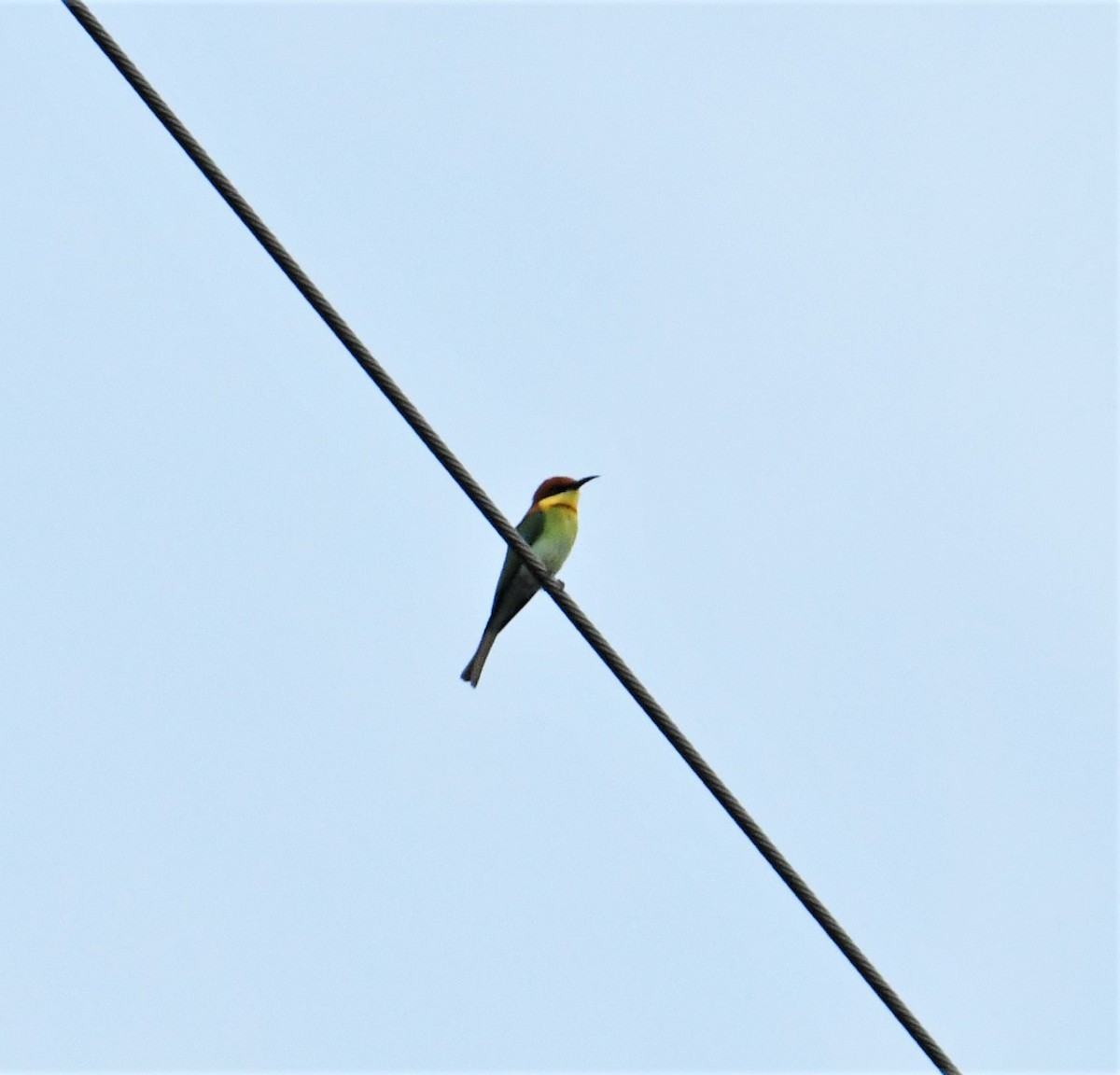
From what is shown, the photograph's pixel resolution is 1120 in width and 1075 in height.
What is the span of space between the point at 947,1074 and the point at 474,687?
143 inches

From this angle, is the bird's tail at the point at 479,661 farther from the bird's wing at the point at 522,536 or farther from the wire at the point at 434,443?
the wire at the point at 434,443

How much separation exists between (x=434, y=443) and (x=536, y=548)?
328 cm

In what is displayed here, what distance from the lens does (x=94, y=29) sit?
3.98 metres

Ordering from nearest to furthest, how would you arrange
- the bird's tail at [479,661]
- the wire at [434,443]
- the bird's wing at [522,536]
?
the wire at [434,443]
the bird's wing at [522,536]
the bird's tail at [479,661]

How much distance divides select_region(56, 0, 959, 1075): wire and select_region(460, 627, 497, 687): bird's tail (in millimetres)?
2885

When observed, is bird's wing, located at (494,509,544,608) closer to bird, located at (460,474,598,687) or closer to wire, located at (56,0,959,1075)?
bird, located at (460,474,598,687)

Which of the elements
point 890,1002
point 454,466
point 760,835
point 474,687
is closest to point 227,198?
point 454,466

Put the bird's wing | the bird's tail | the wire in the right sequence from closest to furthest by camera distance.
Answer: the wire, the bird's wing, the bird's tail

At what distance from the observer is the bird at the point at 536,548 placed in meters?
7.27

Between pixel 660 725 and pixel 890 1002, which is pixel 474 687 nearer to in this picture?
pixel 660 725

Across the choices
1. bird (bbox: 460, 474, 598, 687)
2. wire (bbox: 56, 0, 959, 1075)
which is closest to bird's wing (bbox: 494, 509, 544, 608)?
bird (bbox: 460, 474, 598, 687)

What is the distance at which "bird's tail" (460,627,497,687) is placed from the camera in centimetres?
743

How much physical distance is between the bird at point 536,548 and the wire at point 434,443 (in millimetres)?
2684

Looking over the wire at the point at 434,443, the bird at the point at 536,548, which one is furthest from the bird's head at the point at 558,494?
the wire at the point at 434,443
